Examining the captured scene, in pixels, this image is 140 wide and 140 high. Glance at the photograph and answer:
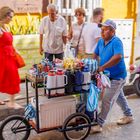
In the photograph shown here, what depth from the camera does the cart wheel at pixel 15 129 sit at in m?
4.73

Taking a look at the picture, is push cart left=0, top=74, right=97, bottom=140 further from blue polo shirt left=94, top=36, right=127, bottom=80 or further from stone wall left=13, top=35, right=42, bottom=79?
stone wall left=13, top=35, right=42, bottom=79

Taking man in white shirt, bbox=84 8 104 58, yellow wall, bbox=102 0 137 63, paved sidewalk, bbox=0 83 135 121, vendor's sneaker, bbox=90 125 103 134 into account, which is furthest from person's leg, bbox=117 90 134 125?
yellow wall, bbox=102 0 137 63

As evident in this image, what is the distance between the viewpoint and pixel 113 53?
16.4 feet

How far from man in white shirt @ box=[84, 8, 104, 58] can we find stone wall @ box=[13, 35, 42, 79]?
200cm

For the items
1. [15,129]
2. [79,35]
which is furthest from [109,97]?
[79,35]

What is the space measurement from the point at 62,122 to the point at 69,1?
14.7 ft

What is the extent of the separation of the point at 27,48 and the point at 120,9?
3389 mm

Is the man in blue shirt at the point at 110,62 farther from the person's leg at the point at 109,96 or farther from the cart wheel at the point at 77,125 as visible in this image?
the cart wheel at the point at 77,125

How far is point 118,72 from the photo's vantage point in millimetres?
5176

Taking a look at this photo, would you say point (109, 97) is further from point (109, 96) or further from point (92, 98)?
point (92, 98)

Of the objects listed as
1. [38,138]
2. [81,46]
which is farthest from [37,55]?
[38,138]

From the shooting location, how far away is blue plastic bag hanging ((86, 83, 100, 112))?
480 cm

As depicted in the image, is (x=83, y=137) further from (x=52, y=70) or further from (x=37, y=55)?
(x=37, y=55)

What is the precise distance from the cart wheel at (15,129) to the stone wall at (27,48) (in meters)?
3.12
